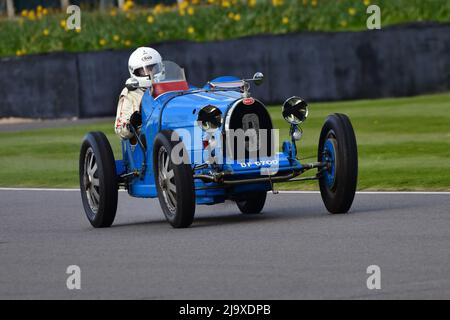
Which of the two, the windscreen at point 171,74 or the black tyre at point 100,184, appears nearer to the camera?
the black tyre at point 100,184

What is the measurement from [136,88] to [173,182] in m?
1.62

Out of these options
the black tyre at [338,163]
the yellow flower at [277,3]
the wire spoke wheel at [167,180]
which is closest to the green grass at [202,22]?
the yellow flower at [277,3]

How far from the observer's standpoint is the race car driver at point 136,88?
1298cm

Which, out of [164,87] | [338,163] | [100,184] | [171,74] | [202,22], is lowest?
[100,184]

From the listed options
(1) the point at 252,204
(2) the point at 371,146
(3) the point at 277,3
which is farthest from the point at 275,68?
(1) the point at 252,204

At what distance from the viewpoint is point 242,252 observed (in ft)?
32.6

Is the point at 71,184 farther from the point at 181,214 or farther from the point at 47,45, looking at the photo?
the point at 47,45

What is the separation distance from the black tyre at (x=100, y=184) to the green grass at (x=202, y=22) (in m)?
15.1

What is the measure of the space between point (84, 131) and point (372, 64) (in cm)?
533

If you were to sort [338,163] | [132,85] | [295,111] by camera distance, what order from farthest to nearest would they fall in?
[132,85] < [295,111] < [338,163]

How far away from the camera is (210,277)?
28.9ft

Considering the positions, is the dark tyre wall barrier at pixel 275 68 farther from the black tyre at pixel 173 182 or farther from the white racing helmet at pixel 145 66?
the black tyre at pixel 173 182

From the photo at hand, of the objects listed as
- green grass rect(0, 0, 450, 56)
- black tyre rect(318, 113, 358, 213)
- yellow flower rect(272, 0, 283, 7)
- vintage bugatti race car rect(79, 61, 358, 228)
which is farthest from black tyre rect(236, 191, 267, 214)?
yellow flower rect(272, 0, 283, 7)

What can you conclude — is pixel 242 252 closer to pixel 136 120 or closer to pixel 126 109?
pixel 136 120
